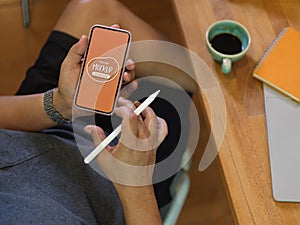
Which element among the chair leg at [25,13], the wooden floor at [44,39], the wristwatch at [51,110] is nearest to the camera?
the wristwatch at [51,110]

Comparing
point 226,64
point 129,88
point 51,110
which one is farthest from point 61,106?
point 226,64

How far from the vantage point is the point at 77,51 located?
2.54 feet

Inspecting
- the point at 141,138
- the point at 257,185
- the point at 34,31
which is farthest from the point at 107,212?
the point at 34,31

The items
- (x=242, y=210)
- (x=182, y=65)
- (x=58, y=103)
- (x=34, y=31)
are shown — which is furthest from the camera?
(x=34, y=31)

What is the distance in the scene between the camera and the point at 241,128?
76 cm

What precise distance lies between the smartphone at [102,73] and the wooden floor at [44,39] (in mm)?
643

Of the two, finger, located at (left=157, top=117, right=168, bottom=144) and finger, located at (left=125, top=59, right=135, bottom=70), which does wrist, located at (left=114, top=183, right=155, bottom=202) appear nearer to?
finger, located at (left=157, top=117, right=168, bottom=144)

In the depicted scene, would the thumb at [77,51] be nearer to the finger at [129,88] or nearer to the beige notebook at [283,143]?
the finger at [129,88]

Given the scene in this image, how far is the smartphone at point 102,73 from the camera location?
749 millimetres

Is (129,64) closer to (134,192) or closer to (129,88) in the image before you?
(129,88)

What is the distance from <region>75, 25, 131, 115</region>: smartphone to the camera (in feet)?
2.46

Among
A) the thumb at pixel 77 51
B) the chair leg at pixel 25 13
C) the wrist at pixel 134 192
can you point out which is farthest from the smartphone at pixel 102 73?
the chair leg at pixel 25 13

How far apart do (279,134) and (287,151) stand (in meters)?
0.03

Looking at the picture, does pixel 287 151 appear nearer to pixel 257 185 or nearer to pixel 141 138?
pixel 257 185
